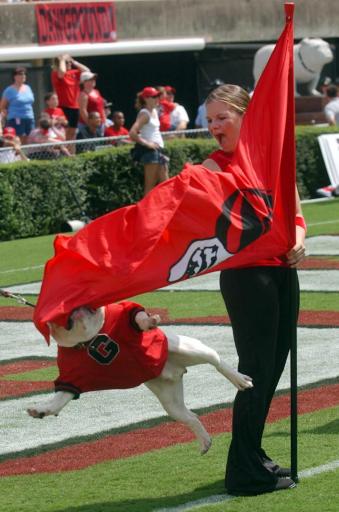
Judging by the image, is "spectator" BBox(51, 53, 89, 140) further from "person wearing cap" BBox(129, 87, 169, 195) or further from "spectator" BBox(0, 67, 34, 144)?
"person wearing cap" BBox(129, 87, 169, 195)

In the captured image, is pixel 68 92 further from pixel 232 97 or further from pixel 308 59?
pixel 232 97

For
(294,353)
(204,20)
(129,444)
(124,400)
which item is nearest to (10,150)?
(124,400)

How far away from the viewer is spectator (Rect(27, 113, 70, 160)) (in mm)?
21125

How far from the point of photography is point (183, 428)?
7836mm

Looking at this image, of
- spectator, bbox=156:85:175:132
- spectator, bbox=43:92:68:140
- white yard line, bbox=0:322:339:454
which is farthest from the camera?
spectator, bbox=156:85:175:132

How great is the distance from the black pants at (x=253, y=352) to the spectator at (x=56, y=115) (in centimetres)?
1675

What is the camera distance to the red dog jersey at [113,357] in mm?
5754

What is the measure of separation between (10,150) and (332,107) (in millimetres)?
8383

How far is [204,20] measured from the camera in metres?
31.8

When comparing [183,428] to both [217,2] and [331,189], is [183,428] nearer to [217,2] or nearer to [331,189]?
[331,189]

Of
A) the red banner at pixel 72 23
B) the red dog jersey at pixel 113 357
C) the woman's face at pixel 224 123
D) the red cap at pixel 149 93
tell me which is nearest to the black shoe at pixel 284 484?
the red dog jersey at pixel 113 357

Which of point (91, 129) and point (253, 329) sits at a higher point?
point (253, 329)

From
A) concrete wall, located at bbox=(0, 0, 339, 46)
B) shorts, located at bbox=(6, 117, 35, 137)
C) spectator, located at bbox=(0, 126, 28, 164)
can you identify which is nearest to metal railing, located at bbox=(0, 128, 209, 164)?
spectator, located at bbox=(0, 126, 28, 164)

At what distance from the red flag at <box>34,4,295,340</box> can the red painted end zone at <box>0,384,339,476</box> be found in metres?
1.62
